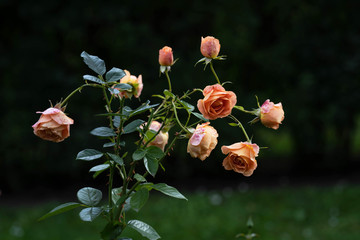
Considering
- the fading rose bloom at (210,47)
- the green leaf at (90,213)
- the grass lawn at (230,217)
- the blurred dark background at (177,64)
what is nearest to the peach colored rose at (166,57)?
the fading rose bloom at (210,47)

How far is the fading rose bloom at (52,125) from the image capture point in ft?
2.59

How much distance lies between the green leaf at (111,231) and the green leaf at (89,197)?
55mm

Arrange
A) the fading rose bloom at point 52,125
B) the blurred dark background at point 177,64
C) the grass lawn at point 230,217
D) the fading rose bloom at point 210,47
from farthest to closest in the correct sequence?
the blurred dark background at point 177,64 → the grass lawn at point 230,217 → the fading rose bloom at point 210,47 → the fading rose bloom at point 52,125

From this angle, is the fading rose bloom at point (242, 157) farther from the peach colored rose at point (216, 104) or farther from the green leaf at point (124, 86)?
the green leaf at point (124, 86)

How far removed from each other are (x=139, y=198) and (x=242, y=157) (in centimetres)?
18

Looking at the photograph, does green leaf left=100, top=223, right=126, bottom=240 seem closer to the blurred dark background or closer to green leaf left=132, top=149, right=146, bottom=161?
green leaf left=132, top=149, right=146, bottom=161

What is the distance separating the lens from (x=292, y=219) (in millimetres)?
4551

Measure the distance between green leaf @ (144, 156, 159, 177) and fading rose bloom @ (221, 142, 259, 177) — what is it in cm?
11

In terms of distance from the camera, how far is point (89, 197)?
34.7 inches

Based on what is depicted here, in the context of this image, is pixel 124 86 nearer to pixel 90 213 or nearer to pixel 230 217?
pixel 90 213

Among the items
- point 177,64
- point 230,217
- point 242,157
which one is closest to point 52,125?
point 242,157

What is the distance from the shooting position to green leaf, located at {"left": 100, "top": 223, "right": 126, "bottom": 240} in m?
0.84

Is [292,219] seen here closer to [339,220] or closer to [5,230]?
[339,220]

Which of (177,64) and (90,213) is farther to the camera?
(177,64)
